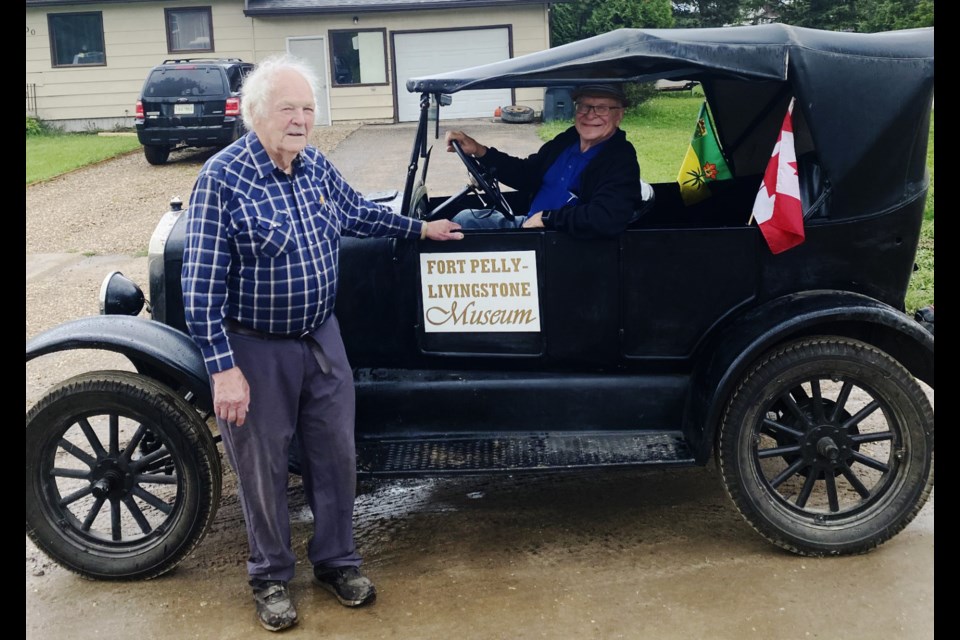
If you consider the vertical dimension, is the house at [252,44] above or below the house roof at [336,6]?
below

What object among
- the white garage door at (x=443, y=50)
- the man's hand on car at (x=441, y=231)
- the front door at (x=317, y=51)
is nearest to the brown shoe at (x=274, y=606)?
the man's hand on car at (x=441, y=231)

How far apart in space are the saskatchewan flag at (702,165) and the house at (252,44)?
17976mm

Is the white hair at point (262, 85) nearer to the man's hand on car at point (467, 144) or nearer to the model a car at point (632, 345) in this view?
the model a car at point (632, 345)

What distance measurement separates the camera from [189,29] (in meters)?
22.7

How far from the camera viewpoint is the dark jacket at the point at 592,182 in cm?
367

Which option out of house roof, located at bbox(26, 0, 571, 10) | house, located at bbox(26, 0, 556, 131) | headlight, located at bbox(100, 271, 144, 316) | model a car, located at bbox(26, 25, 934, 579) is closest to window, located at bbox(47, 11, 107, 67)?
house, located at bbox(26, 0, 556, 131)

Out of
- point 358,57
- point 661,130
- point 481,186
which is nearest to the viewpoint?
point 481,186

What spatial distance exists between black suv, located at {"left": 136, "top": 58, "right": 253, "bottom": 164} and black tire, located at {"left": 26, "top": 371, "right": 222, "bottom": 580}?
1368 cm

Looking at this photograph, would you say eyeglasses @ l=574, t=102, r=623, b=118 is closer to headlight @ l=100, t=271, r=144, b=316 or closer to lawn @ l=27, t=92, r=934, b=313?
lawn @ l=27, t=92, r=934, b=313

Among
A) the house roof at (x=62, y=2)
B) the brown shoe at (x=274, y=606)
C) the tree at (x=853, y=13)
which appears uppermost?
the house roof at (x=62, y=2)

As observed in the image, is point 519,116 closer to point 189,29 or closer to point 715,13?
point 189,29

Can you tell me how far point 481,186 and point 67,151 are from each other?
57.2ft

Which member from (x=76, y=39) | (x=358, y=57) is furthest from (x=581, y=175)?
(x=76, y=39)

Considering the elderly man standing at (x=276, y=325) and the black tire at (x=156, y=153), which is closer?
the elderly man standing at (x=276, y=325)
